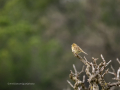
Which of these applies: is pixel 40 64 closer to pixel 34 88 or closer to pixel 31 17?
pixel 34 88

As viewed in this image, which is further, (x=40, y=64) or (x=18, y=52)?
(x=40, y=64)

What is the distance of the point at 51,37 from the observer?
2545 cm

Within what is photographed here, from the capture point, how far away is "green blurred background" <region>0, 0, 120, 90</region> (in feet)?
64.7

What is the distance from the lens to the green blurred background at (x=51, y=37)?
64.7 ft

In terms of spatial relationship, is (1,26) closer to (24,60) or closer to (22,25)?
(22,25)

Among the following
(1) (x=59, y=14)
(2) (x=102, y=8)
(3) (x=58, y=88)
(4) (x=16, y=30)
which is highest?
(1) (x=59, y=14)

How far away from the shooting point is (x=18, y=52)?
64.2 feet

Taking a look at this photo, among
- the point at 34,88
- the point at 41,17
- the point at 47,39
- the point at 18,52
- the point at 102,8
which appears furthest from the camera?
the point at 41,17

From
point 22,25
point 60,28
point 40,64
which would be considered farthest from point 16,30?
point 60,28

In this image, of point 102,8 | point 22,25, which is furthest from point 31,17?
point 102,8

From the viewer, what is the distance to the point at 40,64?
21.5 metres

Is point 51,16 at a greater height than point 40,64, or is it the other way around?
point 51,16

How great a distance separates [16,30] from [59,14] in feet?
23.8

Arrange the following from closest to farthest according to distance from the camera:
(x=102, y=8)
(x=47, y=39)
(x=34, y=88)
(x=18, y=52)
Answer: (x=18, y=52), (x=34, y=88), (x=102, y=8), (x=47, y=39)
